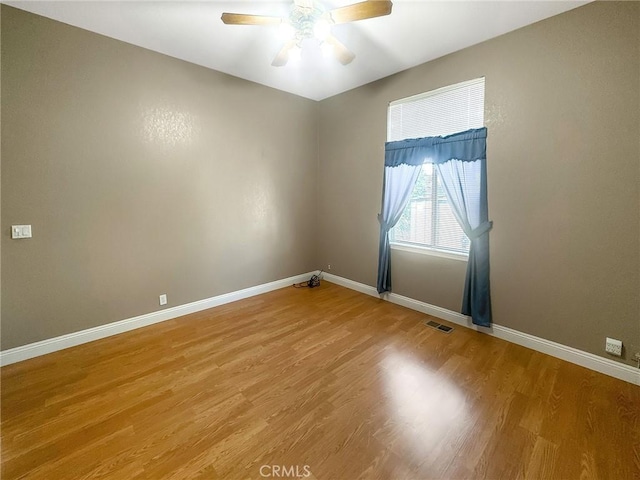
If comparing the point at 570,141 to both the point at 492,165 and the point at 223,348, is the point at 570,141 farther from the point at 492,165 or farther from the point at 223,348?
the point at 223,348

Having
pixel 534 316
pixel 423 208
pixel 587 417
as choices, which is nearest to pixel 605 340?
→ pixel 534 316

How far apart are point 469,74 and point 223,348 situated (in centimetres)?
372

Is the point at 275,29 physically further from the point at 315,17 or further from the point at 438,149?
the point at 438,149

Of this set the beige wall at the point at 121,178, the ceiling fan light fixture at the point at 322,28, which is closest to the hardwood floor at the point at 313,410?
the beige wall at the point at 121,178

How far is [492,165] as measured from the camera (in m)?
2.74

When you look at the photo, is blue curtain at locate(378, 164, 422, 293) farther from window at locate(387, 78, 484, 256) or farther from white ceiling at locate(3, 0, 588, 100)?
white ceiling at locate(3, 0, 588, 100)

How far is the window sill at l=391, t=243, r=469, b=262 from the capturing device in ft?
9.98

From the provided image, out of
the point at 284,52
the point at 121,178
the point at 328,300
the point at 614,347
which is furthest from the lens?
the point at 328,300

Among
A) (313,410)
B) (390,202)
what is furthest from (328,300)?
(313,410)

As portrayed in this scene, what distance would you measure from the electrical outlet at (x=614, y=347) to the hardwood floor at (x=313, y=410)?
0.23 meters

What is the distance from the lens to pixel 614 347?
7.18 ft

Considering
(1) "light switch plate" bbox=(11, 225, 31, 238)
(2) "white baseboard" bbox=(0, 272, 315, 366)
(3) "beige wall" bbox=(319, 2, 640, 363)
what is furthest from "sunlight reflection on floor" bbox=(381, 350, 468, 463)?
(1) "light switch plate" bbox=(11, 225, 31, 238)

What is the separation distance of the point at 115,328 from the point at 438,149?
156 inches

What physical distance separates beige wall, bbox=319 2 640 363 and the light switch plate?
4084 mm
